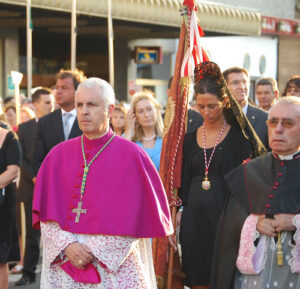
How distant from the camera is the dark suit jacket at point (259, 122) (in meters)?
6.73

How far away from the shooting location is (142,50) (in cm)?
2261

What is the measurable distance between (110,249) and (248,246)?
0.86 meters

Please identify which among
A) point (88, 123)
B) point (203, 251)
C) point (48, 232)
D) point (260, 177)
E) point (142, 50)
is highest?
point (142, 50)

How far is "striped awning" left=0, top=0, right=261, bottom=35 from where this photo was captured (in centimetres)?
1512

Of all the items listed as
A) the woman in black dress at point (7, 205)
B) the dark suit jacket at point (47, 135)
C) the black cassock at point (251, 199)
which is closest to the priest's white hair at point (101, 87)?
the black cassock at point (251, 199)

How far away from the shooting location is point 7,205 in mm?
6715

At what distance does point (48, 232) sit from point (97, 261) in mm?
371

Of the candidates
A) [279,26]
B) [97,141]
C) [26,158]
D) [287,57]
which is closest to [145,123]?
[26,158]

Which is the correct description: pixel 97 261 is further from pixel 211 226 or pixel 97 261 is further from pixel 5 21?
pixel 5 21

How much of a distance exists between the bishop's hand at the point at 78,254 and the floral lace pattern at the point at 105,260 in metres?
0.03

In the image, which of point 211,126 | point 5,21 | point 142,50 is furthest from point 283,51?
point 211,126

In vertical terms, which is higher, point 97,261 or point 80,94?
point 80,94

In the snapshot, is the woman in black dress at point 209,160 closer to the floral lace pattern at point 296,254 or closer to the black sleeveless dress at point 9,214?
the floral lace pattern at point 296,254

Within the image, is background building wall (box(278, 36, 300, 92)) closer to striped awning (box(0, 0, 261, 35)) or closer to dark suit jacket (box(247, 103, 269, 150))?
striped awning (box(0, 0, 261, 35))
